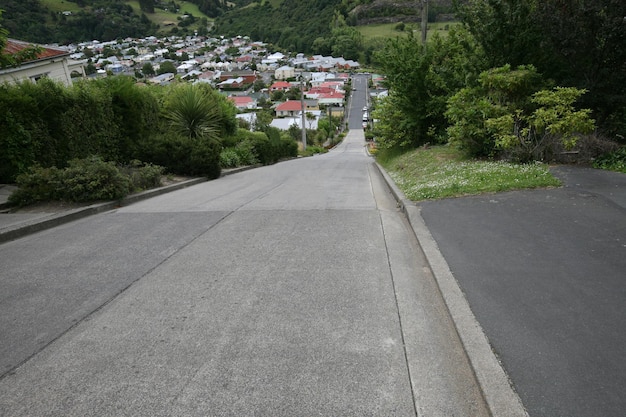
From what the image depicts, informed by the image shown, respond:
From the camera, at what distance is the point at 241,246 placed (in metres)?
5.06

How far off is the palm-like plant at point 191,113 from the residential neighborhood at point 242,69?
48.1 m

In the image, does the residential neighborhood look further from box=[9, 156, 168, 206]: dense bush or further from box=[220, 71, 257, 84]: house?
box=[9, 156, 168, 206]: dense bush

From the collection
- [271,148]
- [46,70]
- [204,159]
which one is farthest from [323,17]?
[204,159]

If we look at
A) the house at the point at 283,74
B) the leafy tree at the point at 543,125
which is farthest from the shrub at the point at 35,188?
the house at the point at 283,74

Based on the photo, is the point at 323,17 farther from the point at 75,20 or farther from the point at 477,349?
the point at 477,349

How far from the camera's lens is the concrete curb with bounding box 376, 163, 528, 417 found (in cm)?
232

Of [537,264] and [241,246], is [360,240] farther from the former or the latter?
[537,264]

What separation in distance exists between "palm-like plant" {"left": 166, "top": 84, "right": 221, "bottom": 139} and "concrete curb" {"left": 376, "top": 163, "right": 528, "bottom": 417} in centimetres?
1196

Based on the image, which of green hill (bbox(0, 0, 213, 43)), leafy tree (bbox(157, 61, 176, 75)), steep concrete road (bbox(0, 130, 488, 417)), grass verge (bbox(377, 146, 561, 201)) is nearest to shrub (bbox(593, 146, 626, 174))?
grass verge (bbox(377, 146, 561, 201))

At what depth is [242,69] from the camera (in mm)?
145500

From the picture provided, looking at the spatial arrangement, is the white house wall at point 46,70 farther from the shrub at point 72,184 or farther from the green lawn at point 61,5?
the green lawn at point 61,5

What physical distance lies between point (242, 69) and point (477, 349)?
154217 millimetres

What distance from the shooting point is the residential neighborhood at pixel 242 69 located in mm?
88844

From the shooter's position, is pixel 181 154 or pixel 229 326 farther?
pixel 181 154
